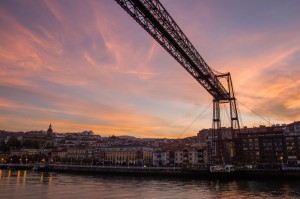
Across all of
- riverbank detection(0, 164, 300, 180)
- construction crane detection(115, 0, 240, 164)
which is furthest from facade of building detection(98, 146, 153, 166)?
construction crane detection(115, 0, 240, 164)

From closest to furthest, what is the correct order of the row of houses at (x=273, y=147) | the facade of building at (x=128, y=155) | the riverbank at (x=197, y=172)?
the riverbank at (x=197, y=172) < the row of houses at (x=273, y=147) < the facade of building at (x=128, y=155)

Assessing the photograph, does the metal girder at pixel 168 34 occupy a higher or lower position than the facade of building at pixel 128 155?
higher

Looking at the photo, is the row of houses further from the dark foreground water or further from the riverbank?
the dark foreground water

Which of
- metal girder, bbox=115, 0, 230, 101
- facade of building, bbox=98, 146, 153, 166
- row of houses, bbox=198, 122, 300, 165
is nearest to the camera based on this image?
metal girder, bbox=115, 0, 230, 101

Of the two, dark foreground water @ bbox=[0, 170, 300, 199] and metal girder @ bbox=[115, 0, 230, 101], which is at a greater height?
metal girder @ bbox=[115, 0, 230, 101]

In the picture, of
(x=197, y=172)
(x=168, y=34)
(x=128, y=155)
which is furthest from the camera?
(x=128, y=155)

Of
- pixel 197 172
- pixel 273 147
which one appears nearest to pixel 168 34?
pixel 197 172

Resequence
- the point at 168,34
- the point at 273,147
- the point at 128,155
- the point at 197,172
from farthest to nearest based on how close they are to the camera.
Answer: the point at 128,155 < the point at 273,147 < the point at 197,172 < the point at 168,34

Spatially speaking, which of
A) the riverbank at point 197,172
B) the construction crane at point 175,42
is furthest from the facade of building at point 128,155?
the construction crane at point 175,42

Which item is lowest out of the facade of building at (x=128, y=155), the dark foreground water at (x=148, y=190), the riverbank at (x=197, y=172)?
the dark foreground water at (x=148, y=190)

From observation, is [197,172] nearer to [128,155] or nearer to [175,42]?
[175,42]

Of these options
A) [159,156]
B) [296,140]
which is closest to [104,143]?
[159,156]

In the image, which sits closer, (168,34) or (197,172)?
(168,34)

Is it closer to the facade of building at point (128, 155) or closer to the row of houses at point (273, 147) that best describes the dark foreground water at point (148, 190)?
the row of houses at point (273, 147)
